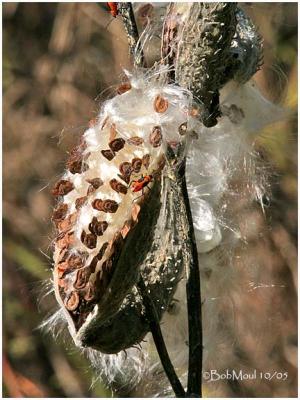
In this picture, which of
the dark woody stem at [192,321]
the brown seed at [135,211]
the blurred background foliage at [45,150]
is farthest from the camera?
the blurred background foliage at [45,150]

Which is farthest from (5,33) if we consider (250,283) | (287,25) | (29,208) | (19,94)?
(250,283)

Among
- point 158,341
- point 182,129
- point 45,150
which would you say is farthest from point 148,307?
point 45,150

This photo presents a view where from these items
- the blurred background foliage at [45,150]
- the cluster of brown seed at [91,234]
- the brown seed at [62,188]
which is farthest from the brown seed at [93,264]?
the blurred background foliage at [45,150]

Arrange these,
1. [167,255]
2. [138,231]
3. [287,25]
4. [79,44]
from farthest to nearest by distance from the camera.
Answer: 1. [79,44]
2. [287,25]
3. [167,255]
4. [138,231]

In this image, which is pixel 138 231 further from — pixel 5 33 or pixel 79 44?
pixel 5 33

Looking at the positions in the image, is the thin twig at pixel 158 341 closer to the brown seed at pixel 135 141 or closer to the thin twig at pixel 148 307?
the thin twig at pixel 148 307

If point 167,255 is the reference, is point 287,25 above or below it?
above

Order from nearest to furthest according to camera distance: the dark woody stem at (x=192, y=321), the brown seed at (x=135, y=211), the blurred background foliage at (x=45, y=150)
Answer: the brown seed at (x=135, y=211), the dark woody stem at (x=192, y=321), the blurred background foliage at (x=45, y=150)

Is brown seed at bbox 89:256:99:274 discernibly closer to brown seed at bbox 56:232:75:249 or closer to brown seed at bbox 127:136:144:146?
brown seed at bbox 56:232:75:249

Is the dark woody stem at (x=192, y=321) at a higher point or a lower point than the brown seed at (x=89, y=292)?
lower
